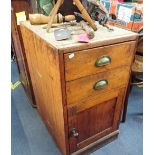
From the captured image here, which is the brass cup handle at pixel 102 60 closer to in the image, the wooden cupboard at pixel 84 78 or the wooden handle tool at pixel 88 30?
the wooden cupboard at pixel 84 78

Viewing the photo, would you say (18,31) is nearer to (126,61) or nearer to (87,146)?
(126,61)

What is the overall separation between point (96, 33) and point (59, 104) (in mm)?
421

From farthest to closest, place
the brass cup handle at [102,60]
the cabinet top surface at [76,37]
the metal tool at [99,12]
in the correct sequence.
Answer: the metal tool at [99,12]
the brass cup handle at [102,60]
the cabinet top surface at [76,37]

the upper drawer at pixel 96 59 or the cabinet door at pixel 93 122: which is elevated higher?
the upper drawer at pixel 96 59

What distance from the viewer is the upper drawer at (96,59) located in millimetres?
847

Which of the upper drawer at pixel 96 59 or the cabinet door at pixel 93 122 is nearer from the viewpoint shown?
the upper drawer at pixel 96 59

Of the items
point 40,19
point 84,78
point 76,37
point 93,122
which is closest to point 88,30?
point 76,37

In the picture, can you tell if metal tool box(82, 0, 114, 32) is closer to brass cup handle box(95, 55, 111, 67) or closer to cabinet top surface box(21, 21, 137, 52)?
cabinet top surface box(21, 21, 137, 52)

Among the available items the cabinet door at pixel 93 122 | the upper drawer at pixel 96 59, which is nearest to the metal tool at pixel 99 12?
the upper drawer at pixel 96 59

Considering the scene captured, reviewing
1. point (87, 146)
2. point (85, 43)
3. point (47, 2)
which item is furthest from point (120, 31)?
point (87, 146)

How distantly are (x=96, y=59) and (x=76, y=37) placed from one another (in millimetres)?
145

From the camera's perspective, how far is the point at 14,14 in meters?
1.35

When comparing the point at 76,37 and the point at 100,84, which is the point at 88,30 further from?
the point at 100,84

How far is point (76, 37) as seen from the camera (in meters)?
0.90
